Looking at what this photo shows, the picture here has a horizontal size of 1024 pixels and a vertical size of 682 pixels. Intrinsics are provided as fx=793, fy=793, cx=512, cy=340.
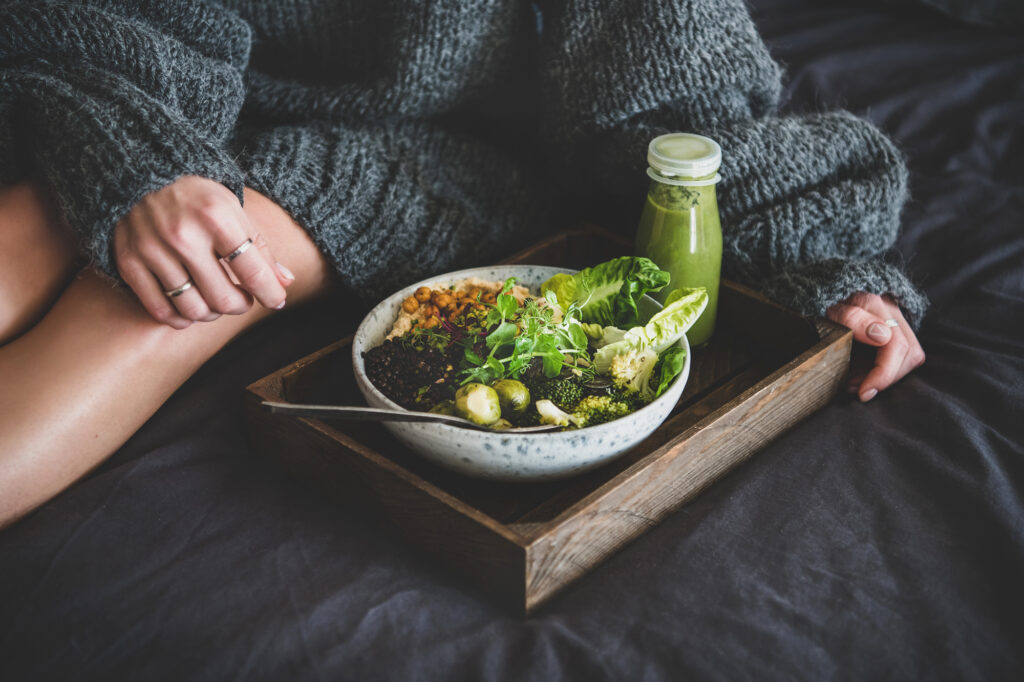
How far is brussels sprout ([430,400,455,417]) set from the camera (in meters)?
0.62

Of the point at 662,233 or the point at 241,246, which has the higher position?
the point at 241,246

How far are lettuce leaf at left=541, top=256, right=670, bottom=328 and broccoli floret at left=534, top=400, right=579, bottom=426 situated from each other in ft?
0.47

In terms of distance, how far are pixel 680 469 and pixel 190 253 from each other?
1.44ft

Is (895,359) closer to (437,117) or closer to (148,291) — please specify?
(437,117)

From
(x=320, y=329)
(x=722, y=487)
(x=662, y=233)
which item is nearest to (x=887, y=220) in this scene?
(x=662, y=233)

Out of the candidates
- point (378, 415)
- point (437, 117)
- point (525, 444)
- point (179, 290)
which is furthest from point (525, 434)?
point (437, 117)

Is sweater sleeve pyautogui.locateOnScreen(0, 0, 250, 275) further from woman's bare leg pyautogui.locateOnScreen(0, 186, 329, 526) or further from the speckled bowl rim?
the speckled bowl rim

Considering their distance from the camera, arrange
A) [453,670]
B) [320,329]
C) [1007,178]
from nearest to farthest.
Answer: [453,670], [320,329], [1007,178]

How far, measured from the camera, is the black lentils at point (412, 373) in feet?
2.10

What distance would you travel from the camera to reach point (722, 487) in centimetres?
68

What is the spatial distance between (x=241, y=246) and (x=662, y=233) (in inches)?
15.6

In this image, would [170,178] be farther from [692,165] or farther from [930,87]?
[930,87]

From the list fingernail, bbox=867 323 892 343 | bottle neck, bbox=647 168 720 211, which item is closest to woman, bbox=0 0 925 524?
fingernail, bbox=867 323 892 343

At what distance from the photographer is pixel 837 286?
2.64 feet
